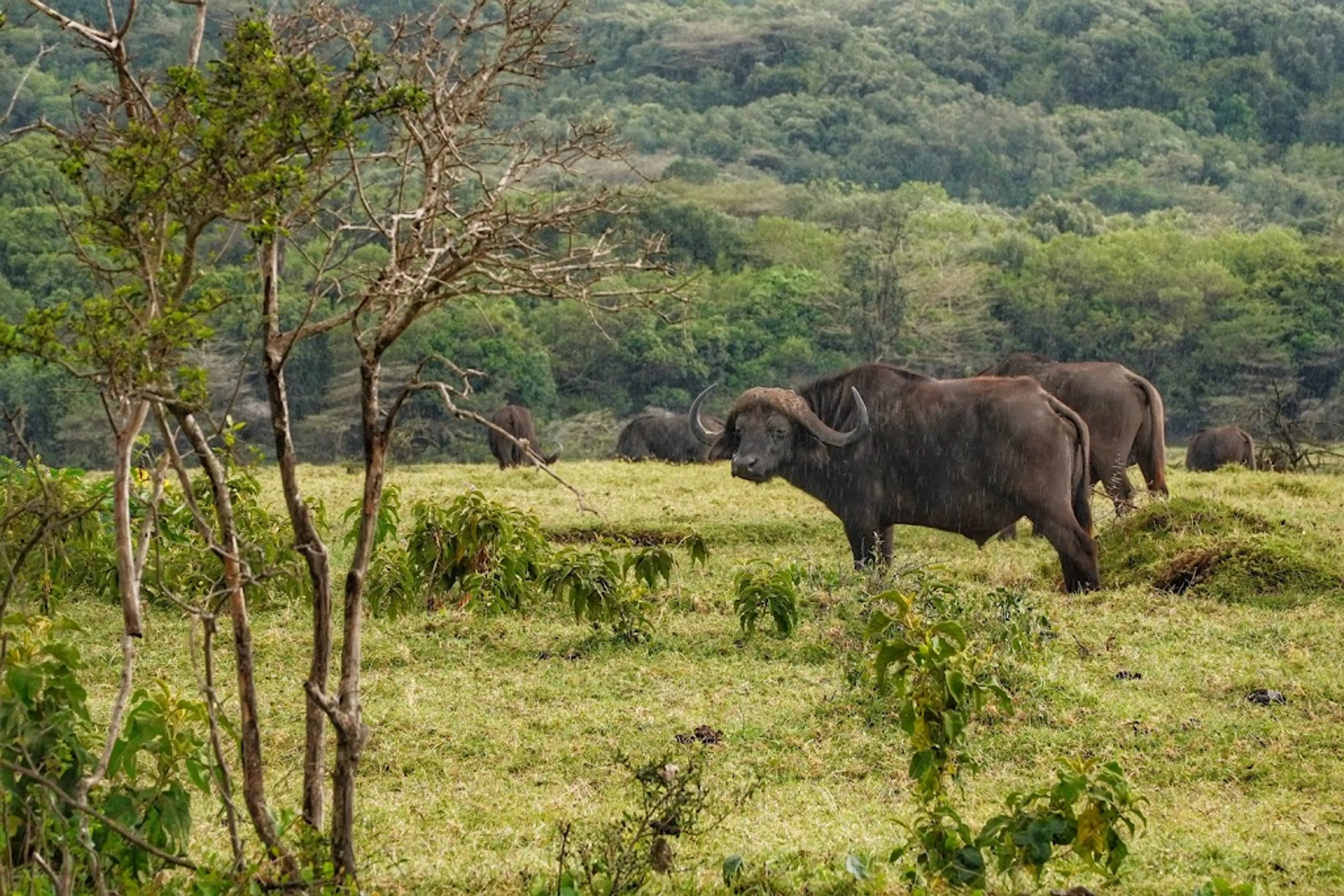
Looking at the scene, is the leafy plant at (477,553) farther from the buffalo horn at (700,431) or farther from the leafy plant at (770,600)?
the buffalo horn at (700,431)

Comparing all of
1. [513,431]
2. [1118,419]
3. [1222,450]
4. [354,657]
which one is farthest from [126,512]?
[513,431]

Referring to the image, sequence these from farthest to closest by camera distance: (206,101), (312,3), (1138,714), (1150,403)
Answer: (1150,403) → (1138,714) → (312,3) → (206,101)

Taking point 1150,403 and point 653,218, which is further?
point 653,218

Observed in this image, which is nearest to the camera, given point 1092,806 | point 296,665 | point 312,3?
point 1092,806

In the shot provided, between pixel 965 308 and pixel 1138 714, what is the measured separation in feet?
108

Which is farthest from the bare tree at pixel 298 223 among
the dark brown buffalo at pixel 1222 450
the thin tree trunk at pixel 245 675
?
the dark brown buffalo at pixel 1222 450

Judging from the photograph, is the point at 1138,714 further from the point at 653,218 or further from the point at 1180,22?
the point at 1180,22

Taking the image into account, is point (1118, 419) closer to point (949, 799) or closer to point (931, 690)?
point (949, 799)

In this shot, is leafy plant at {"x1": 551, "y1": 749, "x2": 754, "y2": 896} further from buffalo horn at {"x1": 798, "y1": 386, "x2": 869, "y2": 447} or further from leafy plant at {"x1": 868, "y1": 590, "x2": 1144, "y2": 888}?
buffalo horn at {"x1": 798, "y1": 386, "x2": 869, "y2": 447}

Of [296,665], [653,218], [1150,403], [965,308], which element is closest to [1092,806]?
[296,665]

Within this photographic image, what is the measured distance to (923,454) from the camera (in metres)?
10.6

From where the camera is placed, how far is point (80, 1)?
6322cm

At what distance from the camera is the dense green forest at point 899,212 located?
3638 centimetres

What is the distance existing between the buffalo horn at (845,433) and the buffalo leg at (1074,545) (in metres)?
1.42
